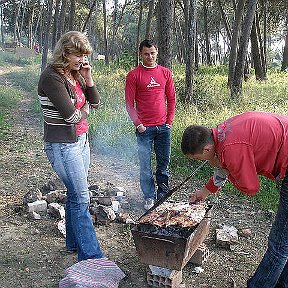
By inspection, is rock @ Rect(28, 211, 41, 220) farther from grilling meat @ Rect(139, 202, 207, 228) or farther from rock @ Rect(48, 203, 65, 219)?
grilling meat @ Rect(139, 202, 207, 228)

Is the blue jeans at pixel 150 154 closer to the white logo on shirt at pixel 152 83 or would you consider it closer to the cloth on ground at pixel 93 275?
the white logo on shirt at pixel 152 83

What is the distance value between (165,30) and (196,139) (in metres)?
5.68

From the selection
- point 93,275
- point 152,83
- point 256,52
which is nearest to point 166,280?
point 93,275

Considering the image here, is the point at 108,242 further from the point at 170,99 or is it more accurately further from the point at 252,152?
the point at 252,152

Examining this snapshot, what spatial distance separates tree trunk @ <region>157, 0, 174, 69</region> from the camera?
827cm

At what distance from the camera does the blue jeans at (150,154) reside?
557 centimetres

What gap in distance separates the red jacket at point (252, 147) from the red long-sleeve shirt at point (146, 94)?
2326mm

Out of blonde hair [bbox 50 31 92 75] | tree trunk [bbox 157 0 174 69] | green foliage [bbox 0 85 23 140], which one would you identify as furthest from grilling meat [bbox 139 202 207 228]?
green foliage [bbox 0 85 23 140]

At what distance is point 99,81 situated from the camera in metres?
15.9

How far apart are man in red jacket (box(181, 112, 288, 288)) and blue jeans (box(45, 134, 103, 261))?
3.93ft

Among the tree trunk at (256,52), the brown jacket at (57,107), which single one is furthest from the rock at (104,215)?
the tree trunk at (256,52)

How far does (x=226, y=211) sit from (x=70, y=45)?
11.3ft

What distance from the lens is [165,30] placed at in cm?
834

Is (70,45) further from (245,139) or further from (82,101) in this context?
(245,139)
